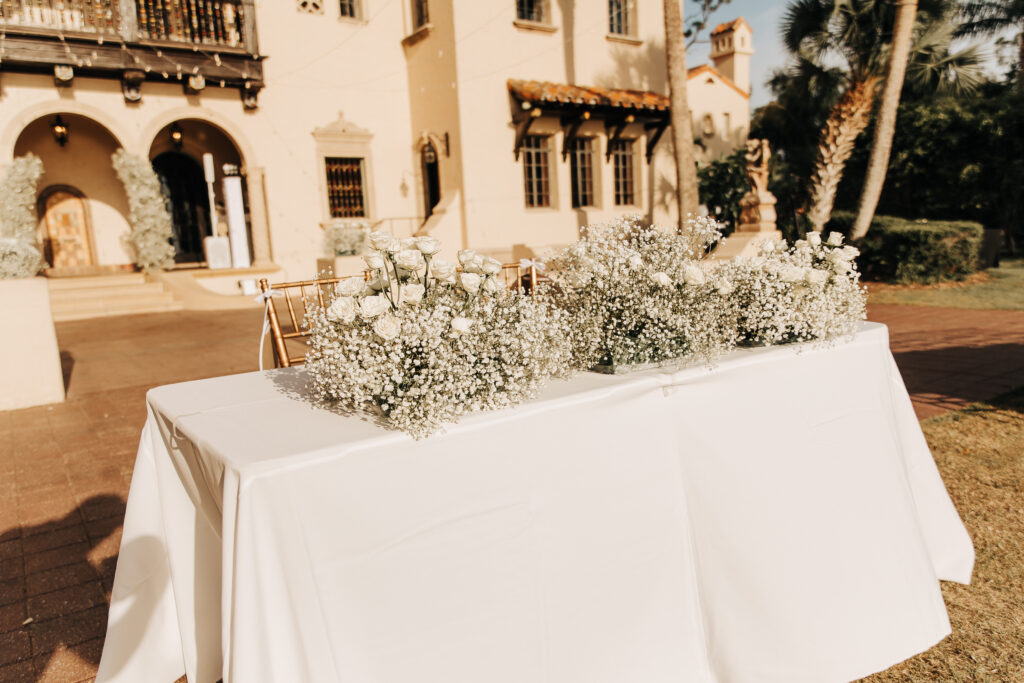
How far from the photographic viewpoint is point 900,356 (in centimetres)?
667

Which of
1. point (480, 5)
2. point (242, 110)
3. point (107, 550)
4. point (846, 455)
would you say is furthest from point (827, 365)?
point (242, 110)

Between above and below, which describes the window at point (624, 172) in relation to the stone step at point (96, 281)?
above

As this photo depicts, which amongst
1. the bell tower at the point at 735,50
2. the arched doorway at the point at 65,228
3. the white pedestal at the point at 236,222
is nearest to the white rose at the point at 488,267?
the white pedestal at the point at 236,222

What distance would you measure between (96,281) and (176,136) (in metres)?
3.29

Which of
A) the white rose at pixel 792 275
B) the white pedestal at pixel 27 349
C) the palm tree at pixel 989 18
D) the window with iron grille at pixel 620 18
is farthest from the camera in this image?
the palm tree at pixel 989 18

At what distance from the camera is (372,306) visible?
5.54 ft

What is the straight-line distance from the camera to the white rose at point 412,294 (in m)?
1.73

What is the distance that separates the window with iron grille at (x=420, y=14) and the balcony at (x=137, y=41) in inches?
126

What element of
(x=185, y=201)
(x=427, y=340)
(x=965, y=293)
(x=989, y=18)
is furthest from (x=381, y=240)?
(x=989, y=18)

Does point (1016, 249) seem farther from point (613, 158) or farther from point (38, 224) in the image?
point (38, 224)

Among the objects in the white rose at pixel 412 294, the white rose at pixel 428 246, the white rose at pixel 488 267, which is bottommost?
the white rose at pixel 412 294

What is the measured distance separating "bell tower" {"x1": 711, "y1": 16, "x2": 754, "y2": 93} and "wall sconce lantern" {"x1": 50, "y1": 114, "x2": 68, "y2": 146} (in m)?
19.2

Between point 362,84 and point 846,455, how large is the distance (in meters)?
13.4

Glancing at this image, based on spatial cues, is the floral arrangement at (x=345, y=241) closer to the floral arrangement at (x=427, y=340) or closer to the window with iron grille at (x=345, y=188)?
the window with iron grille at (x=345, y=188)
